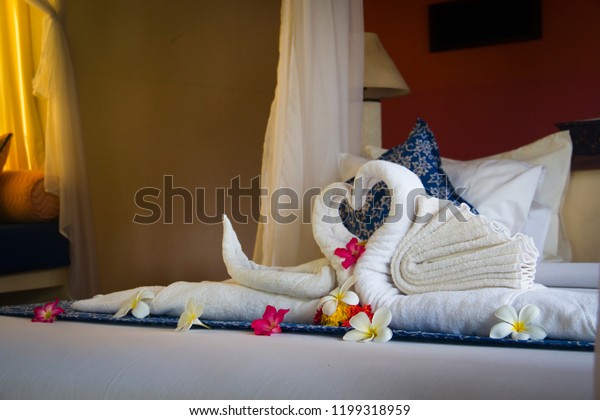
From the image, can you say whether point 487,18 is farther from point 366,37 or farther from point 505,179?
point 505,179

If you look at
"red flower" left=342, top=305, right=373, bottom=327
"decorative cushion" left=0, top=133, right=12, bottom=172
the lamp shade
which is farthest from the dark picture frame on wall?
"red flower" left=342, top=305, right=373, bottom=327

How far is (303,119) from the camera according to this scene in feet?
9.22

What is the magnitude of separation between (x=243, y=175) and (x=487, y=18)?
5.75ft

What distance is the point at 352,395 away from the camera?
1143mm

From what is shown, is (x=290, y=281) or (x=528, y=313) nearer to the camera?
(x=528, y=313)

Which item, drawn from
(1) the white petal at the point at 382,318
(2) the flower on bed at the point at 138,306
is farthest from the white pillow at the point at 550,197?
(2) the flower on bed at the point at 138,306

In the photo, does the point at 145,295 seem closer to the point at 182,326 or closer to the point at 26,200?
the point at 182,326

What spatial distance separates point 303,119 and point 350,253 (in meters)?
0.94

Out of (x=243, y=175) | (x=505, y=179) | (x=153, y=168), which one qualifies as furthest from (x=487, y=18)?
(x=505, y=179)

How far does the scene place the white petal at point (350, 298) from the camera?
1777 millimetres

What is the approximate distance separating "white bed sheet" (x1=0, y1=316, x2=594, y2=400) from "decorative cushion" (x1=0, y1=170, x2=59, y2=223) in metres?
2.63

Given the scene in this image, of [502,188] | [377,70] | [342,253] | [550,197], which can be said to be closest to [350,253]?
[342,253]

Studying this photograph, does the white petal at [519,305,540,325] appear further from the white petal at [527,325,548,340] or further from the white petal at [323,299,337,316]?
the white petal at [323,299,337,316]

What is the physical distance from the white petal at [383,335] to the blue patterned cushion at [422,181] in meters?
0.70
